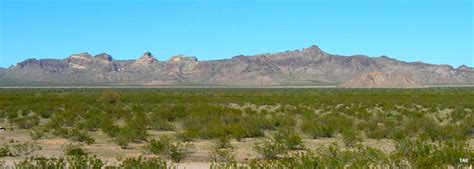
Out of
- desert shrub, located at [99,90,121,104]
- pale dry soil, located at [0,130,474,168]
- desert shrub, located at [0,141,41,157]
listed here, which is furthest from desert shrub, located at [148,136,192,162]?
desert shrub, located at [99,90,121,104]

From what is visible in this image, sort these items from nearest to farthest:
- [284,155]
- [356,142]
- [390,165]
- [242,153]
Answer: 1. [390,165]
2. [284,155]
3. [242,153]
4. [356,142]

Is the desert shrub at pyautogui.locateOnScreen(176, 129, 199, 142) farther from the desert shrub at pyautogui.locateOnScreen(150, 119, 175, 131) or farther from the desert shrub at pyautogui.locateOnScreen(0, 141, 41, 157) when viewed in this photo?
the desert shrub at pyautogui.locateOnScreen(150, 119, 175, 131)

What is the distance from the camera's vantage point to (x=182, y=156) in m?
19.4

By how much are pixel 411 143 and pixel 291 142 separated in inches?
182

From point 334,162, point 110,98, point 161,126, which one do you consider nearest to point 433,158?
point 334,162

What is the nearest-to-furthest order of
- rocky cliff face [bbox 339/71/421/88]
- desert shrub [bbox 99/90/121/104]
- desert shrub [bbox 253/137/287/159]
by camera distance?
desert shrub [bbox 253/137/287/159] < desert shrub [bbox 99/90/121/104] < rocky cliff face [bbox 339/71/421/88]

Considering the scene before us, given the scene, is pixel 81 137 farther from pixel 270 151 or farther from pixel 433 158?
pixel 433 158

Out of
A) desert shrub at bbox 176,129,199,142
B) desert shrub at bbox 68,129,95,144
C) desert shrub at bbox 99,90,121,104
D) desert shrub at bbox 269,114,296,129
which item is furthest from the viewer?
desert shrub at bbox 99,90,121,104

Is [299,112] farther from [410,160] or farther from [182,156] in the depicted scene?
[410,160]

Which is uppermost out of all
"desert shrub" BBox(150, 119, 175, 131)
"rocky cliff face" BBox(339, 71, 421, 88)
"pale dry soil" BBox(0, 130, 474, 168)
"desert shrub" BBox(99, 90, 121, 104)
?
"rocky cliff face" BBox(339, 71, 421, 88)

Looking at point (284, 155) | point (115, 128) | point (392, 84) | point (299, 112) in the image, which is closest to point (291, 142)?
point (284, 155)

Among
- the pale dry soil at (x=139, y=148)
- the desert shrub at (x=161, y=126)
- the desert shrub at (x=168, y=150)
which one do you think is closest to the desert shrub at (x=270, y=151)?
the pale dry soil at (x=139, y=148)

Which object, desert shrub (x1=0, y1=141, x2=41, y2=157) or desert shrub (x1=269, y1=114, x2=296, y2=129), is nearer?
desert shrub (x1=0, y1=141, x2=41, y2=157)

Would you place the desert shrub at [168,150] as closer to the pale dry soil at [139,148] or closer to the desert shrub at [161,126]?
the pale dry soil at [139,148]
